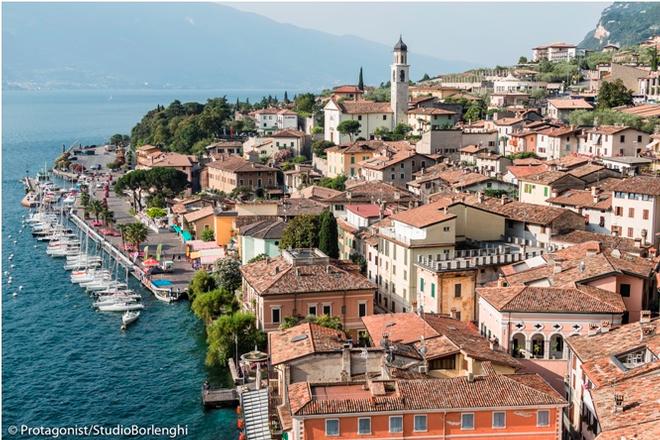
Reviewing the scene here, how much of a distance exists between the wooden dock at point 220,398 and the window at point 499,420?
50.0ft

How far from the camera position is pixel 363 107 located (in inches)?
4011

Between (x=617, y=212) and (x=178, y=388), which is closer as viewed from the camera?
(x=178, y=388)

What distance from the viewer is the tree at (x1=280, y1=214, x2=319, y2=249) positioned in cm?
5275

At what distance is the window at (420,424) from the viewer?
24.9m

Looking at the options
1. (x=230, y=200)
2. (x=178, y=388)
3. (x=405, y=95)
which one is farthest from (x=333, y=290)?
(x=405, y=95)

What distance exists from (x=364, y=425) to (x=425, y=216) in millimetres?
22162

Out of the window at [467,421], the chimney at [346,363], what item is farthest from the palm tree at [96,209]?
the window at [467,421]

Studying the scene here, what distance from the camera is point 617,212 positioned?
48.9 metres

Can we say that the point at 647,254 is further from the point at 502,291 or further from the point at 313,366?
the point at 313,366

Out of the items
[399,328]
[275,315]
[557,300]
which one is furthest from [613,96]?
[399,328]

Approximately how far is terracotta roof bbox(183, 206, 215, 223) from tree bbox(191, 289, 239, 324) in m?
23.8

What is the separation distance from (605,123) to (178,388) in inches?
2147

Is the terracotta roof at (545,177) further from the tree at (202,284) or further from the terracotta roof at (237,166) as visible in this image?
the terracotta roof at (237,166)

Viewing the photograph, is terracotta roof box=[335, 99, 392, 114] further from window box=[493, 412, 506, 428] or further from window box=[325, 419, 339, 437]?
window box=[325, 419, 339, 437]
